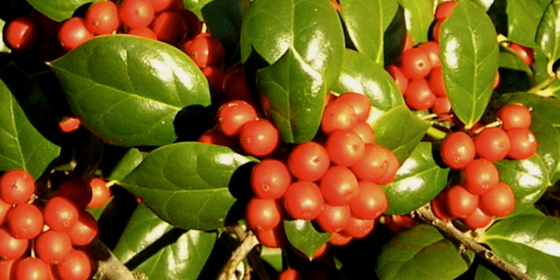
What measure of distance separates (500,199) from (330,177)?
1.57 ft

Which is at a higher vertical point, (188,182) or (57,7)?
(57,7)

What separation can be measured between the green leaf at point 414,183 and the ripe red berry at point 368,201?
20cm

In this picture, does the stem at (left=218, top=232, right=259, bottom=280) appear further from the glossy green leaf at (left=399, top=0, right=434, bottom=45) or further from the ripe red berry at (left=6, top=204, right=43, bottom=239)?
the glossy green leaf at (left=399, top=0, right=434, bottom=45)

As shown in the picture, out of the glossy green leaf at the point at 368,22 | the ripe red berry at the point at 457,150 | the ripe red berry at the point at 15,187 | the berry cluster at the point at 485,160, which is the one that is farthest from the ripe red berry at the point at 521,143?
the ripe red berry at the point at 15,187

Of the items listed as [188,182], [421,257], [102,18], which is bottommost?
[421,257]

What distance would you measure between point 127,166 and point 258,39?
0.58 meters

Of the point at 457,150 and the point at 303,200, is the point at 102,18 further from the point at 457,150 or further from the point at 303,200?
the point at 457,150

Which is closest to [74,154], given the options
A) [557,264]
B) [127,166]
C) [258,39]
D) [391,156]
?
Result: [127,166]

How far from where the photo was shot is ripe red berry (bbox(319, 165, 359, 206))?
136 cm

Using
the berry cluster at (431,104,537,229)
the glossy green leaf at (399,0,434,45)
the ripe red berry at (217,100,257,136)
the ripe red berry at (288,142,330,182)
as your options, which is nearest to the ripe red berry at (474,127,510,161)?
the berry cluster at (431,104,537,229)

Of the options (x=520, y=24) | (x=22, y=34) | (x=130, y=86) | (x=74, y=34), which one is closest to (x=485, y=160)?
(x=520, y=24)

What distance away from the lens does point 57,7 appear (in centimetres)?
166

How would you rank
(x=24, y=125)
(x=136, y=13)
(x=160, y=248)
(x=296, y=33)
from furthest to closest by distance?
(x=160, y=248) < (x=24, y=125) < (x=136, y=13) < (x=296, y=33)

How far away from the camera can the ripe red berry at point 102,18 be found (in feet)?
5.10
